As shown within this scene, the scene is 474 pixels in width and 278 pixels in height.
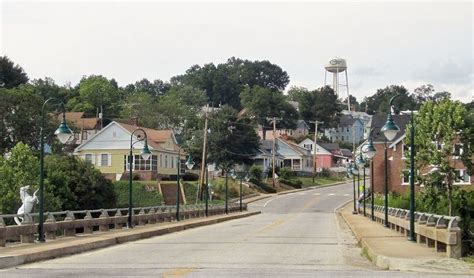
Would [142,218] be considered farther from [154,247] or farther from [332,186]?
[332,186]

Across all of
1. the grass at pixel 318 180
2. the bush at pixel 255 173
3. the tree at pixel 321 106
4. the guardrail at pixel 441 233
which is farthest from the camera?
the tree at pixel 321 106

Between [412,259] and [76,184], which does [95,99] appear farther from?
[412,259]

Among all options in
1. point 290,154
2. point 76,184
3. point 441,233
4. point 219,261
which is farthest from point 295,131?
point 219,261

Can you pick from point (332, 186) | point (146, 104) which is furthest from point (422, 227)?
point (146, 104)

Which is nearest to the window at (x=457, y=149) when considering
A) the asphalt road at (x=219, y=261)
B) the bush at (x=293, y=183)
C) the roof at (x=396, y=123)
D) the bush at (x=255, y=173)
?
the roof at (x=396, y=123)

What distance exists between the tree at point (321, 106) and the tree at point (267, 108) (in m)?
15.0

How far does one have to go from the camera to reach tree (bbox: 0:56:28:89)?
114m

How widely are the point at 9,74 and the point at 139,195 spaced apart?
4305cm

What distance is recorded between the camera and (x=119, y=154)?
94.4m

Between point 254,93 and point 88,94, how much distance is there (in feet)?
115

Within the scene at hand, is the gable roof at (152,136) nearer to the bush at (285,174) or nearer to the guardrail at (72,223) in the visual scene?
the bush at (285,174)

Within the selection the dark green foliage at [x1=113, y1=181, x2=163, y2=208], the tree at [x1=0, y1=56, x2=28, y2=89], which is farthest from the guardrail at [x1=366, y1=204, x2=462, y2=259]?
the tree at [x1=0, y1=56, x2=28, y2=89]

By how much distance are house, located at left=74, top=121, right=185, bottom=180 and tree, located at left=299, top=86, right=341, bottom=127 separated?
260ft

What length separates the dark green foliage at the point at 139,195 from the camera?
81.9 m
